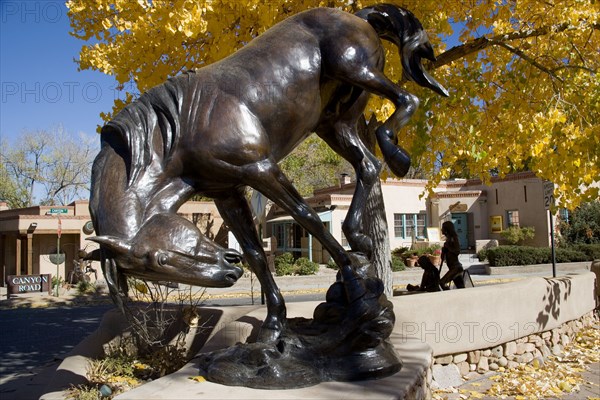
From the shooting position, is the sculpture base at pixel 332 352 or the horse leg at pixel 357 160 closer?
the sculpture base at pixel 332 352

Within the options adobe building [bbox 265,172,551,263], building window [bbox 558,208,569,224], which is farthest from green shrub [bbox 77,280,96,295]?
building window [bbox 558,208,569,224]

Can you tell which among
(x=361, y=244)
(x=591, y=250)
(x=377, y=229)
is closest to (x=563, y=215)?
(x=591, y=250)

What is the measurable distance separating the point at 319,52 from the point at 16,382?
225 inches

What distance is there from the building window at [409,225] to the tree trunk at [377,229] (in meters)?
21.8

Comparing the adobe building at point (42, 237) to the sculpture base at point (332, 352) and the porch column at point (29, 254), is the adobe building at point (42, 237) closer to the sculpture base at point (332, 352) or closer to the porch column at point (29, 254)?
the porch column at point (29, 254)

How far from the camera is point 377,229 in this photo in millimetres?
7395

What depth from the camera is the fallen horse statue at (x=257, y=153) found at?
2410 millimetres

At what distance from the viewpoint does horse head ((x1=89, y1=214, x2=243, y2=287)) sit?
2299 millimetres

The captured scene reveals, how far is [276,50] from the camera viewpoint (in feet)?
10.3

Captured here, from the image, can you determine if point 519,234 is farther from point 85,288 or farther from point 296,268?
point 85,288

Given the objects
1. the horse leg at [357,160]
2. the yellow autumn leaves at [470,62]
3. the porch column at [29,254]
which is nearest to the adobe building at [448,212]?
the porch column at [29,254]

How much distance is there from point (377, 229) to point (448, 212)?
23.5 m

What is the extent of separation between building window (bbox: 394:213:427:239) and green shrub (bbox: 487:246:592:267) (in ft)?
24.7

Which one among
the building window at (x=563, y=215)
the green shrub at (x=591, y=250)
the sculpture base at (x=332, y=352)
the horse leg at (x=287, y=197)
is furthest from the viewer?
the building window at (x=563, y=215)
